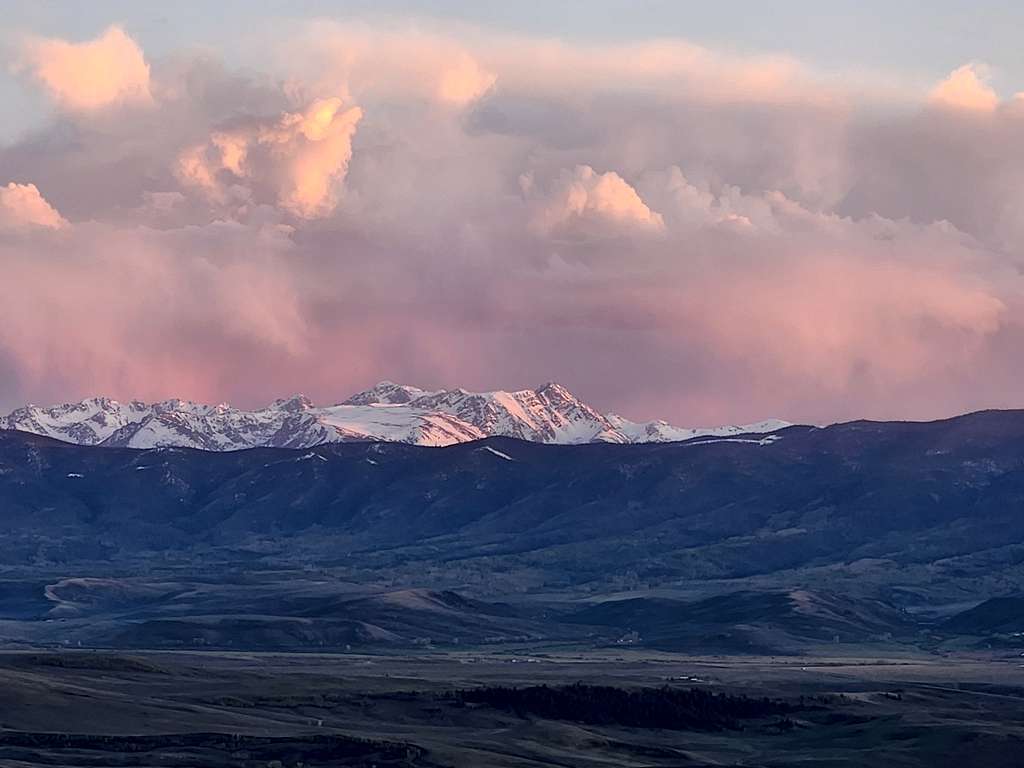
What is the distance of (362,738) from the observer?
196 meters

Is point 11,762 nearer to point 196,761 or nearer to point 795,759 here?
point 196,761

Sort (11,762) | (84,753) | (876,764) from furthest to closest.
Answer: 1. (876,764)
2. (84,753)
3. (11,762)

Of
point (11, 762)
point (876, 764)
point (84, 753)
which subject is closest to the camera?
point (11, 762)

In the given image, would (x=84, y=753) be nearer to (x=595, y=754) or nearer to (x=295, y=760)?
(x=295, y=760)

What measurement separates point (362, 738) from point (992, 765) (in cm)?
6232

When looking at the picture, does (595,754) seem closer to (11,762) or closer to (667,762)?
(667,762)

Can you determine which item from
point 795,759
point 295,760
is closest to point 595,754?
point 795,759

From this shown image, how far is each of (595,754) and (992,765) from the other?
3930cm

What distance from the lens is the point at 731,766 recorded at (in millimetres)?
191000

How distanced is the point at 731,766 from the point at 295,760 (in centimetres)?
4160

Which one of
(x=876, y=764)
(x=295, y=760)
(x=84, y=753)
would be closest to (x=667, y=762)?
(x=876, y=764)

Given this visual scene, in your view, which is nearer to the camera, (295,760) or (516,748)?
(295,760)

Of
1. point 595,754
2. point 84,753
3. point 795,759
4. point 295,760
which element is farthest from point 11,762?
point 795,759

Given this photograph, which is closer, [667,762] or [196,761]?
[196,761]
